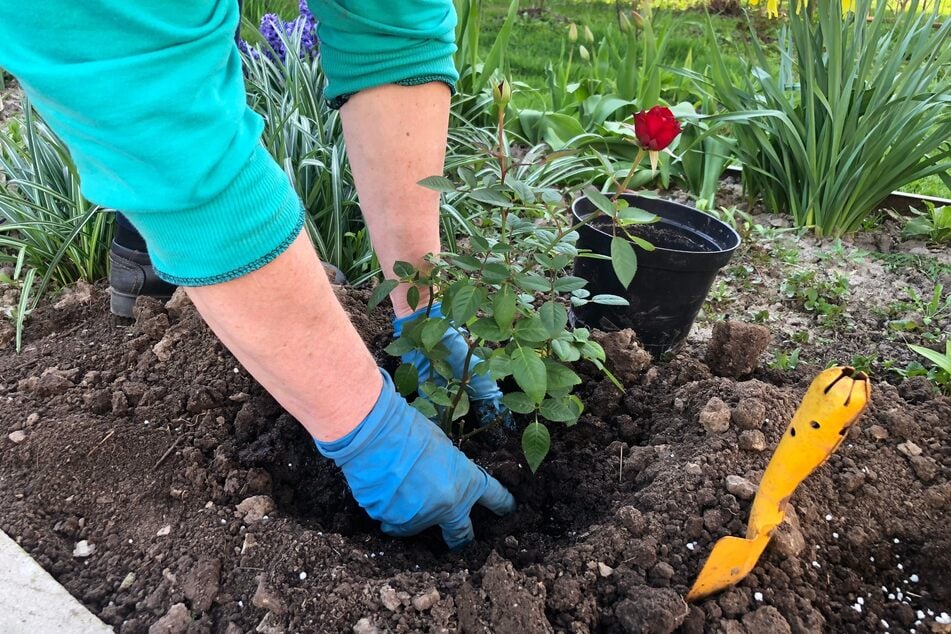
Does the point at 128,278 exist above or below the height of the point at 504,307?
below

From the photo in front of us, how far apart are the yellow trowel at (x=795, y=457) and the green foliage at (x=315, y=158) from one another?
126cm

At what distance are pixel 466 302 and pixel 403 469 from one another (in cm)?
32

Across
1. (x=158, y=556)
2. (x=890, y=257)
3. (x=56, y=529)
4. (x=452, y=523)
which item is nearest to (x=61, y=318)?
(x=56, y=529)

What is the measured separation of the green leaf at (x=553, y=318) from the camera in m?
1.15

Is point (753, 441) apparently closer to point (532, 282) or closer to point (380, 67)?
point (532, 282)

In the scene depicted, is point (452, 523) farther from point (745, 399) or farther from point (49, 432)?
point (49, 432)

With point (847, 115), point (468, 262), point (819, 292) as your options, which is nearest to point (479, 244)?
point (468, 262)

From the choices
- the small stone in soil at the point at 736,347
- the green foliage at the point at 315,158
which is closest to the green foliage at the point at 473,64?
the green foliage at the point at 315,158

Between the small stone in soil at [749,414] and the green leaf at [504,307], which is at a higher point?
the green leaf at [504,307]

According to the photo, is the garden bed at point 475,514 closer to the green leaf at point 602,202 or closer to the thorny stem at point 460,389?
the thorny stem at point 460,389

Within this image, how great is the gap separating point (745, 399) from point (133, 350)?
1.43m

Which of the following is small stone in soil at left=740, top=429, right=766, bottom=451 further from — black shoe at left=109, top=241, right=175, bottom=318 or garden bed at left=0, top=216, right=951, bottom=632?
black shoe at left=109, top=241, right=175, bottom=318

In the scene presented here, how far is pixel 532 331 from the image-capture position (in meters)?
1.16

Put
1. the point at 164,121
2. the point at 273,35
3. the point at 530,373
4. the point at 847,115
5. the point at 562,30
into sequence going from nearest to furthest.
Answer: the point at 164,121 → the point at 530,373 → the point at 847,115 → the point at 273,35 → the point at 562,30
